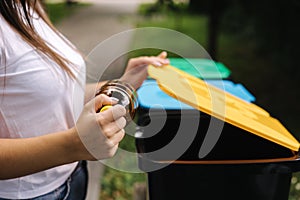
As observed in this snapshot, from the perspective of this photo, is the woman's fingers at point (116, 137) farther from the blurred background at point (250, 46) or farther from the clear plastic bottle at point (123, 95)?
the blurred background at point (250, 46)

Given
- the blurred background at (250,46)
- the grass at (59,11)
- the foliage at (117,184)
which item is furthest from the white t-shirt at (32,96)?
the grass at (59,11)

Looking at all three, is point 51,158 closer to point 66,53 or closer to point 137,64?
point 66,53

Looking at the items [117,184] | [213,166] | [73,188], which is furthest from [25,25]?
[117,184]

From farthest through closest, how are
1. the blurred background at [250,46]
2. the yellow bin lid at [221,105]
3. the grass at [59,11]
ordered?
the grass at [59,11], the blurred background at [250,46], the yellow bin lid at [221,105]

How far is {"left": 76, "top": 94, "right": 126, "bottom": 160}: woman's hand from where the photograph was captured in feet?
3.26

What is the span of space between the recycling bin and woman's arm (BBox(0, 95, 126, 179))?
0.33m

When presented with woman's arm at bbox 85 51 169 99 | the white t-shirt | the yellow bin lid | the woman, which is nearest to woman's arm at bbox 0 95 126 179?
the woman

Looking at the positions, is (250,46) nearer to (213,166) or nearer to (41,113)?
(213,166)

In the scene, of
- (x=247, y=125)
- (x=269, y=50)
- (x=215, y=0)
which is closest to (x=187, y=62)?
(x=247, y=125)

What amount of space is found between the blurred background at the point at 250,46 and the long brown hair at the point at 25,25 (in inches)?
66.9

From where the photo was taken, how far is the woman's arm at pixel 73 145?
1.00 meters

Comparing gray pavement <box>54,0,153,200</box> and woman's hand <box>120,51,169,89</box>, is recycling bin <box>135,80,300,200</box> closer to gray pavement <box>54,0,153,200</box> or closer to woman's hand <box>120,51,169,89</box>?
woman's hand <box>120,51,169,89</box>

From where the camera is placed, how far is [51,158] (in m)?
1.08

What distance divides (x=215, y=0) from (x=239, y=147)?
402cm
